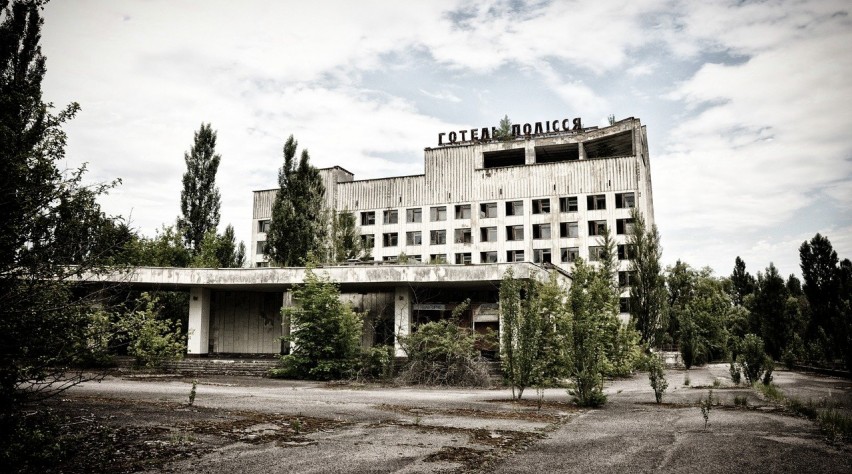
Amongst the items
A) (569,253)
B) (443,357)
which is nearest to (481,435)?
(443,357)

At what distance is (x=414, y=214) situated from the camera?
52844 millimetres

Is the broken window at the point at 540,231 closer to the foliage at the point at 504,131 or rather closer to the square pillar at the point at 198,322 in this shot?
the foliage at the point at 504,131

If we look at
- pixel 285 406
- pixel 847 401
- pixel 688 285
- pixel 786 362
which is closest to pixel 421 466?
pixel 285 406

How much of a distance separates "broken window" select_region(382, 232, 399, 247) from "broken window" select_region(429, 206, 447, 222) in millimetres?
3726

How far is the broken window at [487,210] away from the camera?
50.7m

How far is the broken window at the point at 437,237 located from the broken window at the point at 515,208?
234 inches

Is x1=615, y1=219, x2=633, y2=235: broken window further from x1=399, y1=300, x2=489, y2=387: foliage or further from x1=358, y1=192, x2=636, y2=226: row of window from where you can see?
x1=399, y1=300, x2=489, y2=387: foliage

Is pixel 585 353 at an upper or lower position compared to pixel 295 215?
lower

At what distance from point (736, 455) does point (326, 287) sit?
16.5 m

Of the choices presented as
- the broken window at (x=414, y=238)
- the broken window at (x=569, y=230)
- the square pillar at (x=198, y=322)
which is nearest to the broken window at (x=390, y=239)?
the broken window at (x=414, y=238)

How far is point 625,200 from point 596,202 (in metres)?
2.31

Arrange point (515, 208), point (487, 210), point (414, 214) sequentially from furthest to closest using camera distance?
1. point (414, 214)
2. point (487, 210)
3. point (515, 208)

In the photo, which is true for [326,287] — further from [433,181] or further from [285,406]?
[433,181]

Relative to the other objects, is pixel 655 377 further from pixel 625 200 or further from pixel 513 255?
pixel 513 255
